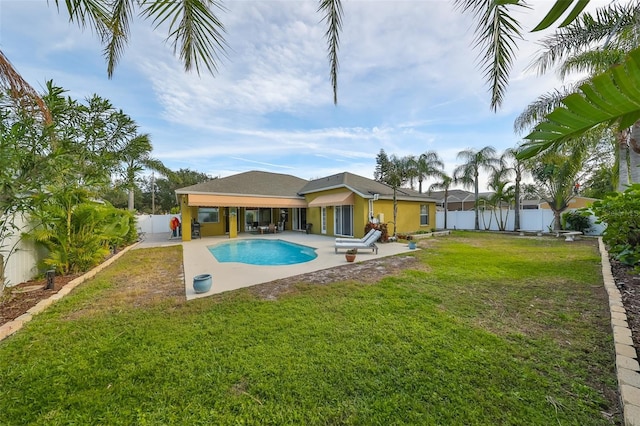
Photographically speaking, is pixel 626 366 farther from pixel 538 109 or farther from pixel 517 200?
pixel 517 200

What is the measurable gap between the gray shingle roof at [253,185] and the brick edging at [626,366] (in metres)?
24.7

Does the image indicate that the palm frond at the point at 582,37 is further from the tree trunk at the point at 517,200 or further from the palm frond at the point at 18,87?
the tree trunk at the point at 517,200

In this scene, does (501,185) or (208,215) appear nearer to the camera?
(208,215)

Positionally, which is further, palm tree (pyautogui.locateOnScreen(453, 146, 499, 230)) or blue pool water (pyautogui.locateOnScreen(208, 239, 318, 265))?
palm tree (pyautogui.locateOnScreen(453, 146, 499, 230))

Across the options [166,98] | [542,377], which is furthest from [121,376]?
[166,98]

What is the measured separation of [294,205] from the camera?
27.5 metres

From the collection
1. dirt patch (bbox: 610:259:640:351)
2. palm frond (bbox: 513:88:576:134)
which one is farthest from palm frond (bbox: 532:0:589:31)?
palm frond (bbox: 513:88:576:134)

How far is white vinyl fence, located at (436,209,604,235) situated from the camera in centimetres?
2572

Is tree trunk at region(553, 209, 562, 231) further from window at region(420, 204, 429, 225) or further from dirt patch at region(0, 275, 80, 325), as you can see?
dirt patch at region(0, 275, 80, 325)

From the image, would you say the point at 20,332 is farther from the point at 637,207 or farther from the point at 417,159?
the point at 417,159

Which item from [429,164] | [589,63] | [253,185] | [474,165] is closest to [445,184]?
[474,165]

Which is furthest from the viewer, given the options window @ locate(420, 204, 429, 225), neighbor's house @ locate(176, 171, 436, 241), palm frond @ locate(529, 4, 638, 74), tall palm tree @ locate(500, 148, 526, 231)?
window @ locate(420, 204, 429, 225)

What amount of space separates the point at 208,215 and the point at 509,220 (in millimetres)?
33747

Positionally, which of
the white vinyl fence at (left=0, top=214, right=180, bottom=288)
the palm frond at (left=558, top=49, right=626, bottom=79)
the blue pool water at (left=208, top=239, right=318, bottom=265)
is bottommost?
the blue pool water at (left=208, top=239, right=318, bottom=265)
